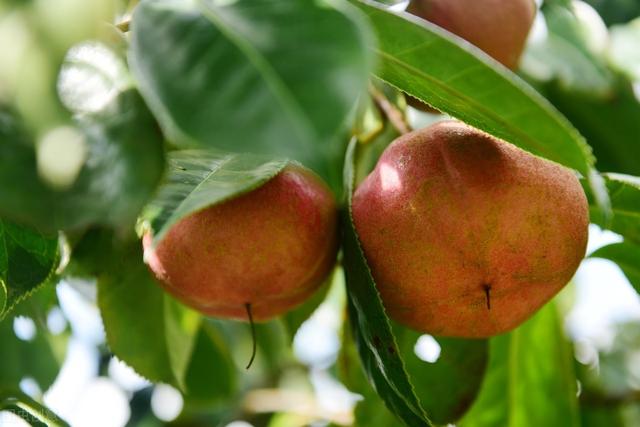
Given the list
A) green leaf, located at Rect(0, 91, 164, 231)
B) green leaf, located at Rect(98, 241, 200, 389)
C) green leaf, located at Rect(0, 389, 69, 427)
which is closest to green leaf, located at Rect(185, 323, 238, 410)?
green leaf, located at Rect(98, 241, 200, 389)

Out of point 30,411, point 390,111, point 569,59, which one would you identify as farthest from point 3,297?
point 569,59

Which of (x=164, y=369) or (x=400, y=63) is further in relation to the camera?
(x=164, y=369)

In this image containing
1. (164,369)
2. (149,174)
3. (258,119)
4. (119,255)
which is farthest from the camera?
(164,369)

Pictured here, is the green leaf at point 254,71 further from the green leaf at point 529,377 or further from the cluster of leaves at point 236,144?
the green leaf at point 529,377

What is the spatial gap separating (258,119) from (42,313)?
4.16 ft

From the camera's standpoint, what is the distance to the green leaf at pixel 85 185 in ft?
2.20

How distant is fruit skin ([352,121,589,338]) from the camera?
3.13 feet

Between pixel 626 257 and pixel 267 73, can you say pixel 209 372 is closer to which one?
pixel 626 257

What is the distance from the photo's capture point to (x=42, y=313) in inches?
67.2

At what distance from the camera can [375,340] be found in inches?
38.3

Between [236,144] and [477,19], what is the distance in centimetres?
83

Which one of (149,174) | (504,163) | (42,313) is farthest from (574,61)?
(149,174)

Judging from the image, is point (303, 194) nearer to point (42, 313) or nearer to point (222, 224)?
point (222, 224)

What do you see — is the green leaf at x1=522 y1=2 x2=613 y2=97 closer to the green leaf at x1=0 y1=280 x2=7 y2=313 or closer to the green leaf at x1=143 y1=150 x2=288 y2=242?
the green leaf at x1=143 y1=150 x2=288 y2=242
